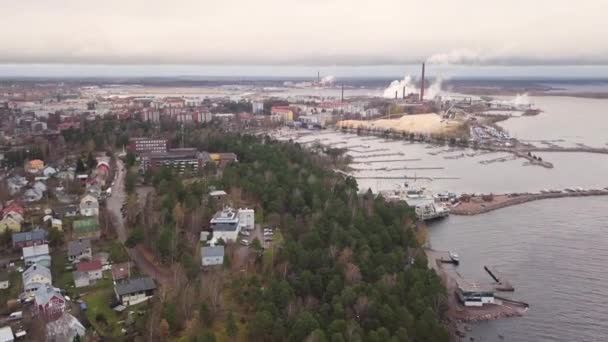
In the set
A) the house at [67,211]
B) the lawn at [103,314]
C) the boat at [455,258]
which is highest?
the house at [67,211]

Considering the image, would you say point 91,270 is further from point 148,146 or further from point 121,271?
point 148,146

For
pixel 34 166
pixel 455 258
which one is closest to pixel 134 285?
pixel 455 258

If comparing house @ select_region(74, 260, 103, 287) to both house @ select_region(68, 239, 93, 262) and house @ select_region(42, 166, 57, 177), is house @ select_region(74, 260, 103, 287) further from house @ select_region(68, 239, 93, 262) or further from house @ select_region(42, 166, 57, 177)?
house @ select_region(42, 166, 57, 177)

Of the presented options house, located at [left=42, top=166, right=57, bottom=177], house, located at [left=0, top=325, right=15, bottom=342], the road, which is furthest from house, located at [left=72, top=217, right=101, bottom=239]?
house, located at [left=42, top=166, right=57, bottom=177]

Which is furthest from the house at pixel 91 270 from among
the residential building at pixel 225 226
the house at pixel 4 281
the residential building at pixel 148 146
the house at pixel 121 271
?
the residential building at pixel 148 146

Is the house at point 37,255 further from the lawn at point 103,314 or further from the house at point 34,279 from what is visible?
the lawn at point 103,314

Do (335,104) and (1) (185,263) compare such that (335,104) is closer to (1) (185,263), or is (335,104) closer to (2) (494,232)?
(2) (494,232)
